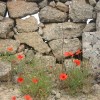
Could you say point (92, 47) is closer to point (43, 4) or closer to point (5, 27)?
point (43, 4)

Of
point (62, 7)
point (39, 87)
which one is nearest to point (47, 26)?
point (62, 7)

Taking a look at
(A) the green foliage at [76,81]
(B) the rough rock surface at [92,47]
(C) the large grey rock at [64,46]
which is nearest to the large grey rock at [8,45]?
(C) the large grey rock at [64,46]

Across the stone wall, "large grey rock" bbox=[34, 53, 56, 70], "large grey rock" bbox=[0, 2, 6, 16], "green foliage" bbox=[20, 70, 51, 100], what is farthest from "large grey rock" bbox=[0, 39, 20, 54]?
"green foliage" bbox=[20, 70, 51, 100]

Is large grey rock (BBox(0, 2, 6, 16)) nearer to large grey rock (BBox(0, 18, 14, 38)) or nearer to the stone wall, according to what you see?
the stone wall

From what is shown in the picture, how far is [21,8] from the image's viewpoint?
6570mm

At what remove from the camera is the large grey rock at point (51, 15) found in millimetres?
6508

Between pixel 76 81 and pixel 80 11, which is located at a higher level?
pixel 80 11

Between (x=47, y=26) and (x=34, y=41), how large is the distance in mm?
385

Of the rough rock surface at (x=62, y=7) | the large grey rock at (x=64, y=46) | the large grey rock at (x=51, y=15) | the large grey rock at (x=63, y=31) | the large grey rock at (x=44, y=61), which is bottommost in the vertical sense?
the large grey rock at (x=44, y=61)

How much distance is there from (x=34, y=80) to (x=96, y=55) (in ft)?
4.93

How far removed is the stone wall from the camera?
21.0 ft

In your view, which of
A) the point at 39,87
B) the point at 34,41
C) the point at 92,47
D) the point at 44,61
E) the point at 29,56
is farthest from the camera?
the point at 34,41

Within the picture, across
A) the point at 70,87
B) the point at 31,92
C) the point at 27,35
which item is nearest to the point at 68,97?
the point at 70,87

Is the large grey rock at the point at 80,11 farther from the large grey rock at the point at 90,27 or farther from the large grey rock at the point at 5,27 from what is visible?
the large grey rock at the point at 5,27
